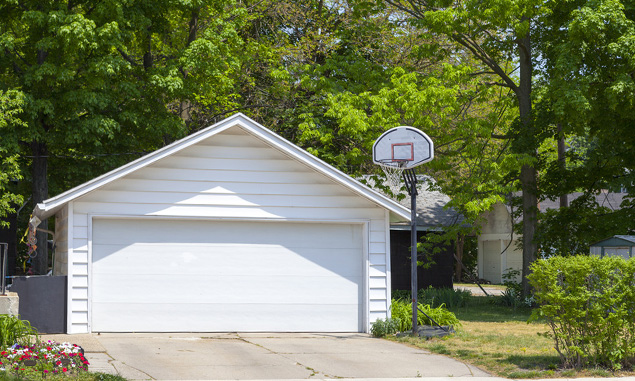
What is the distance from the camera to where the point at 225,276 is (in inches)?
574

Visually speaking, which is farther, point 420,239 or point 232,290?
point 420,239

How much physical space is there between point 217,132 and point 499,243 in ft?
101

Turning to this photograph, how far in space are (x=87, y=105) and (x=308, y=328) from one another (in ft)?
37.1

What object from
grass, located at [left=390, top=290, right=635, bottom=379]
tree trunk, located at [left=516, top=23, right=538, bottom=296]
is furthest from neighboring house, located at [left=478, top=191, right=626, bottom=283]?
grass, located at [left=390, top=290, right=635, bottom=379]

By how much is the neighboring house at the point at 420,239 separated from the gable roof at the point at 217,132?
918cm

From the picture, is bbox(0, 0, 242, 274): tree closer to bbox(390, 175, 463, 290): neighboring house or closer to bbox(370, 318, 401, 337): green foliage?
bbox(390, 175, 463, 290): neighboring house

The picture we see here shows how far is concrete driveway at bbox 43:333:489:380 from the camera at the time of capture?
9.85 m

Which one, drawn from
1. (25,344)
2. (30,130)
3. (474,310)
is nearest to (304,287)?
(25,344)

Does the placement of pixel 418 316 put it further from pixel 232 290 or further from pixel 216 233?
pixel 216 233

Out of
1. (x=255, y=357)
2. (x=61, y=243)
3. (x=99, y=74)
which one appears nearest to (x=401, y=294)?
(x=61, y=243)

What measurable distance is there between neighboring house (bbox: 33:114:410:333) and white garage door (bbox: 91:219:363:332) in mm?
20

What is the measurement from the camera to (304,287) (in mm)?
14836

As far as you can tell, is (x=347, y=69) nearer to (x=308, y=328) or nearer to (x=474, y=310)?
(x=474, y=310)

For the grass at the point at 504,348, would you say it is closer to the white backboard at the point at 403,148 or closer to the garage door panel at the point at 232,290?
the garage door panel at the point at 232,290
